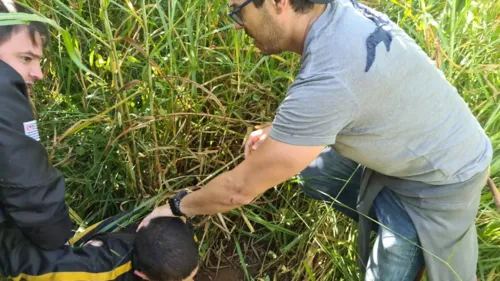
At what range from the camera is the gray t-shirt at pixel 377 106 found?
3.85 feet

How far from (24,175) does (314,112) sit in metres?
0.83

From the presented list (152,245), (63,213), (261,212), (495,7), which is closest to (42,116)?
(63,213)

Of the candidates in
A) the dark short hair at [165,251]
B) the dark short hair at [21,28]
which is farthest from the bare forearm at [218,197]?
the dark short hair at [21,28]

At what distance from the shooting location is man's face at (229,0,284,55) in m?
1.24

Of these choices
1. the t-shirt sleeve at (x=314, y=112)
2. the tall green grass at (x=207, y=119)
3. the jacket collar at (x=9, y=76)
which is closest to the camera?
the t-shirt sleeve at (x=314, y=112)

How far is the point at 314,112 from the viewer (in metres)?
1.16

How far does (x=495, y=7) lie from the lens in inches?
87.6

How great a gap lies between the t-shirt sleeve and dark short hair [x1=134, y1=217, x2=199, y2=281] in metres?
0.60

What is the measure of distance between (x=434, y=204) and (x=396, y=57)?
46 centimetres

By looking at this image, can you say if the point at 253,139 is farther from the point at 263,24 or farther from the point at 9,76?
the point at 9,76

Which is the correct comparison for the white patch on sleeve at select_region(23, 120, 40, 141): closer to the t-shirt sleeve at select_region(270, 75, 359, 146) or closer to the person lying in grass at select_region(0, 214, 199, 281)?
the person lying in grass at select_region(0, 214, 199, 281)

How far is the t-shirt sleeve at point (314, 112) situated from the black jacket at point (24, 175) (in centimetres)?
70

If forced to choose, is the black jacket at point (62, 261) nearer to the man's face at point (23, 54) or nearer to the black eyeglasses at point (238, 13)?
the man's face at point (23, 54)

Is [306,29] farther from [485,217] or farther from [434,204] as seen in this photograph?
[485,217]
